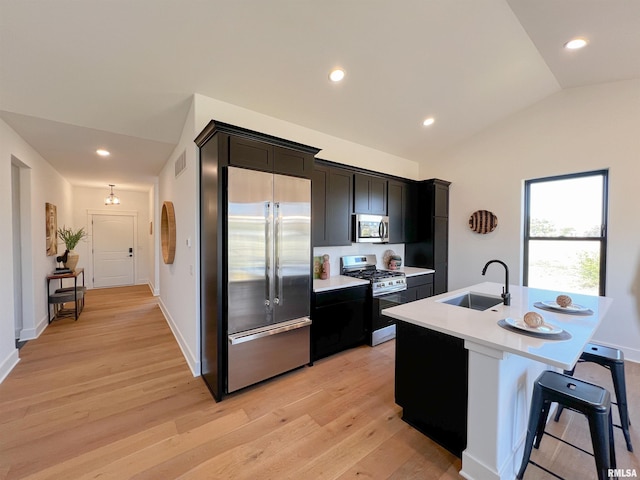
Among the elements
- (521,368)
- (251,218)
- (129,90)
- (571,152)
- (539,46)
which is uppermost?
(539,46)

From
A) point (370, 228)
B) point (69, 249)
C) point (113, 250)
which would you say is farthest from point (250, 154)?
point (113, 250)

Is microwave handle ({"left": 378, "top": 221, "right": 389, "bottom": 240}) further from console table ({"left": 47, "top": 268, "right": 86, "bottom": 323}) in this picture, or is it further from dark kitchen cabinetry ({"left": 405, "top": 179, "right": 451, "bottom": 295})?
console table ({"left": 47, "top": 268, "right": 86, "bottom": 323})

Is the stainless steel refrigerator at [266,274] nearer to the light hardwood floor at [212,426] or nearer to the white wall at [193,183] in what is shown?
the light hardwood floor at [212,426]

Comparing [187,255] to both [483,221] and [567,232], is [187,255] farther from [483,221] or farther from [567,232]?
[567,232]

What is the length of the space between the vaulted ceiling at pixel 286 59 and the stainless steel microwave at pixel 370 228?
1.33m

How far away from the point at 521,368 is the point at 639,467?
955mm

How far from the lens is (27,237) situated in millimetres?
3621

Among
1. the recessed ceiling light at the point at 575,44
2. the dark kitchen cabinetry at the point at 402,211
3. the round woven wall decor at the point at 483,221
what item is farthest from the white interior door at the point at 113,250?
the recessed ceiling light at the point at 575,44

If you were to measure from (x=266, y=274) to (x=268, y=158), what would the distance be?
110cm

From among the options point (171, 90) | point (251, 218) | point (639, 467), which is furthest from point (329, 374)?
point (171, 90)

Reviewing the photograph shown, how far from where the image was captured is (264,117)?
313cm

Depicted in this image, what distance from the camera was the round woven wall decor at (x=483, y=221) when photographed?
168 inches

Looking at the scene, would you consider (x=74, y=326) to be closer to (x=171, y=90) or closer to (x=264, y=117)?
(x=171, y=90)

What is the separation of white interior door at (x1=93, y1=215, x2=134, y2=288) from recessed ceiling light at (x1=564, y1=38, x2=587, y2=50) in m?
9.15
